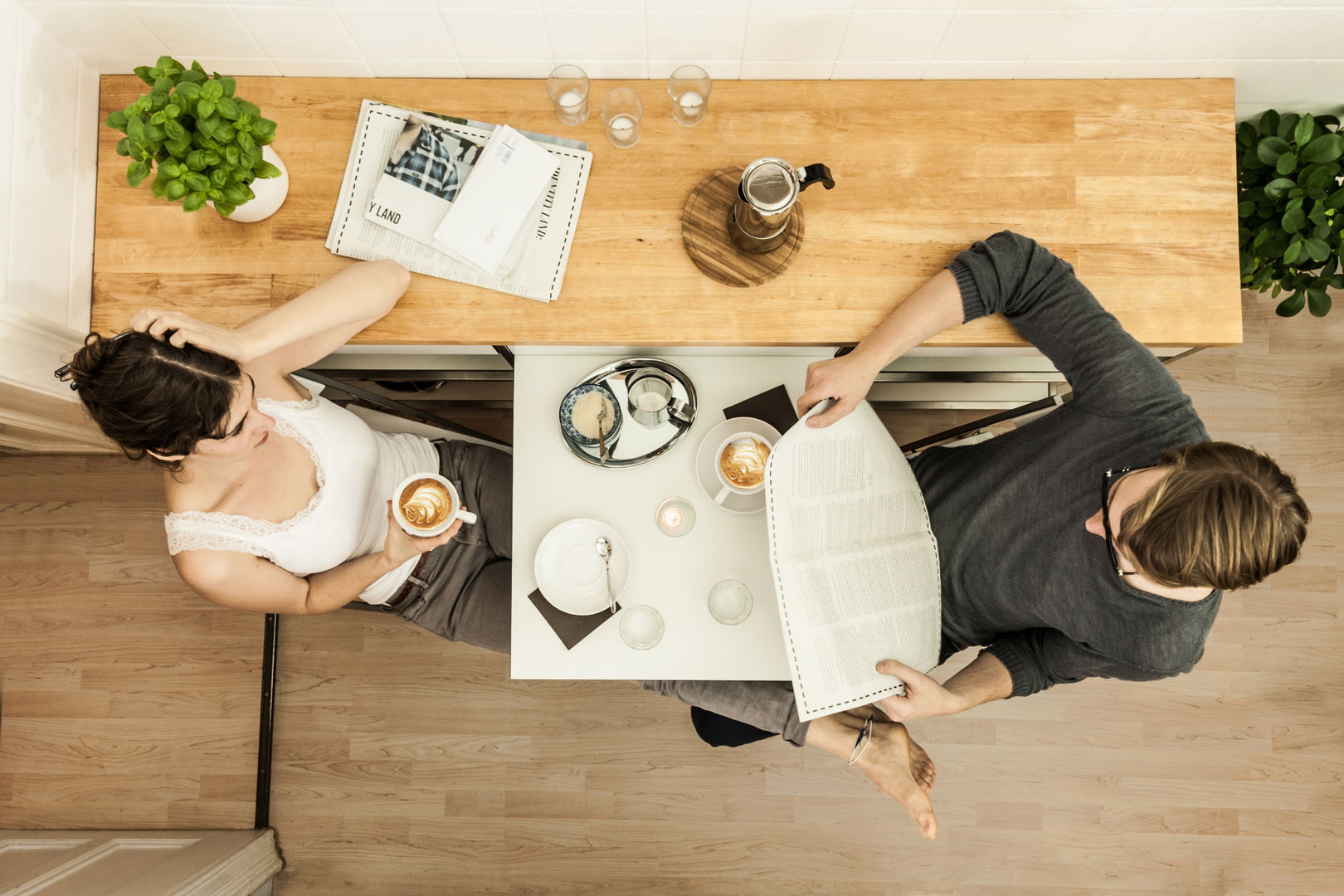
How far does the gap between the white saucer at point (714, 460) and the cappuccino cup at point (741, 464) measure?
0.05 feet

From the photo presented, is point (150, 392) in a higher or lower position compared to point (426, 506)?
higher

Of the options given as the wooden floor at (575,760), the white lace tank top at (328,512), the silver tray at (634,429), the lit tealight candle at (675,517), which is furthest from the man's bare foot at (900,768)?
the white lace tank top at (328,512)

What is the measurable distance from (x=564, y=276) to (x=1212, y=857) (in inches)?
99.1

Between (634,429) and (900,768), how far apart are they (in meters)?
0.97

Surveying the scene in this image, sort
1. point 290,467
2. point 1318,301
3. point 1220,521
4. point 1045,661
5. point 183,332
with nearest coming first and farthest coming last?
point 1220,521 < point 183,332 < point 290,467 < point 1045,661 < point 1318,301

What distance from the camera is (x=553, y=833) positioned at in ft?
7.04

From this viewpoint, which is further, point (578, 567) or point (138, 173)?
point (578, 567)

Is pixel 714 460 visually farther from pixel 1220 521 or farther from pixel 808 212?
pixel 1220 521

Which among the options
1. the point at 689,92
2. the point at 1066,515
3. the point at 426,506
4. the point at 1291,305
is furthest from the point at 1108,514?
the point at 426,506

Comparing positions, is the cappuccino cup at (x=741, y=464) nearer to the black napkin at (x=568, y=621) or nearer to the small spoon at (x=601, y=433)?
the small spoon at (x=601, y=433)

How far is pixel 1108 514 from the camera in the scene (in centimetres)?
→ 121

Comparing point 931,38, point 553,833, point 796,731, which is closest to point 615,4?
point 931,38

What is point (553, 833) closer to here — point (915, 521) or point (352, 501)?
point (352, 501)

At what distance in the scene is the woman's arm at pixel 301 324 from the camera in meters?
1.18
